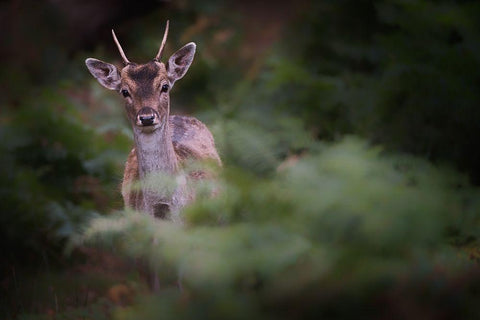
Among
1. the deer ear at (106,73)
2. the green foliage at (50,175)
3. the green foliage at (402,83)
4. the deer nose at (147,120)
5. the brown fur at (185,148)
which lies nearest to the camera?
the deer nose at (147,120)

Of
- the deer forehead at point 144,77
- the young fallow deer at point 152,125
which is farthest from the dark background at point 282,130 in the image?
the deer forehead at point 144,77

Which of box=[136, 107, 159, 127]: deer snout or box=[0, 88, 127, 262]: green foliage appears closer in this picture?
box=[136, 107, 159, 127]: deer snout

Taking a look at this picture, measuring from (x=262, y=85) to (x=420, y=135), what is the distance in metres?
3.16

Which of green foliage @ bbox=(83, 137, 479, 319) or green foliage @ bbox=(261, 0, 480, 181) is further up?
green foliage @ bbox=(261, 0, 480, 181)

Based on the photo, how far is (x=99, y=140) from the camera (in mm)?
7594

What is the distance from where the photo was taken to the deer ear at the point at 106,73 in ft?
18.0

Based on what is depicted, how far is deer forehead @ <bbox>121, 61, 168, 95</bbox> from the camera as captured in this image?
17.4 feet

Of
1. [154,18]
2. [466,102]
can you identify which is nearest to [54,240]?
[466,102]

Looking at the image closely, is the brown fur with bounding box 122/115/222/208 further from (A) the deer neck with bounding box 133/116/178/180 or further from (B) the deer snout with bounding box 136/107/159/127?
(B) the deer snout with bounding box 136/107/159/127

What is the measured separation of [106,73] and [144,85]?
495mm

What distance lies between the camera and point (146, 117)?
5.11 m

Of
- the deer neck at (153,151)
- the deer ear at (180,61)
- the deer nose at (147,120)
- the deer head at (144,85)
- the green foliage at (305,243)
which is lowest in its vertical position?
the green foliage at (305,243)

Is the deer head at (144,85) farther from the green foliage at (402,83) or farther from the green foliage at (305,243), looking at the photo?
the green foliage at (402,83)

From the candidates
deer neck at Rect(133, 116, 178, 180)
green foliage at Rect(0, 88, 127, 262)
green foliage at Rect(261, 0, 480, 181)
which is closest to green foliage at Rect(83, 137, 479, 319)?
deer neck at Rect(133, 116, 178, 180)
